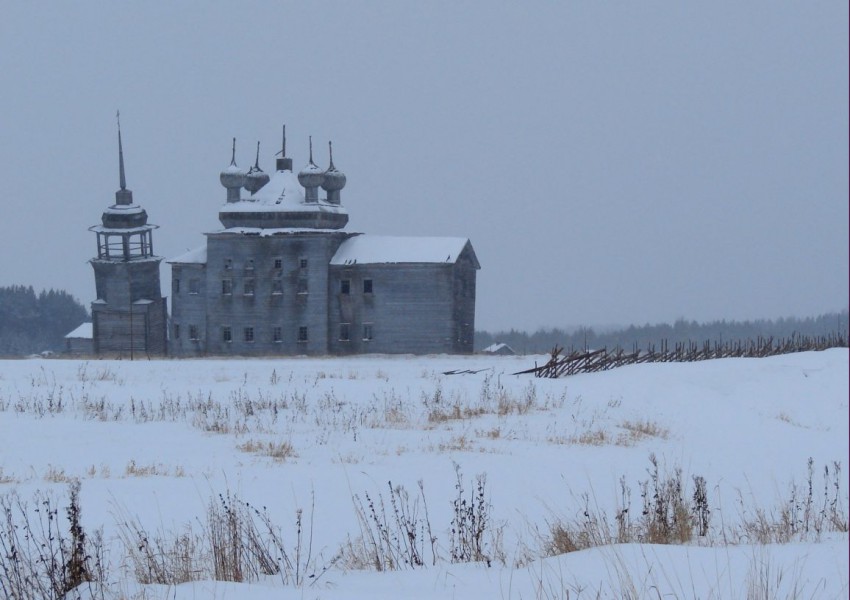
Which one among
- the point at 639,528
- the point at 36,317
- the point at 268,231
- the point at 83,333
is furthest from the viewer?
the point at 36,317

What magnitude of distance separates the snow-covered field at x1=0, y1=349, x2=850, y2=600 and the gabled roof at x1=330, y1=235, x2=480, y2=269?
2148 cm

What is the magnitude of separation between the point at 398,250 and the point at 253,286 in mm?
7495

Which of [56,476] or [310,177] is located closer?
[56,476]

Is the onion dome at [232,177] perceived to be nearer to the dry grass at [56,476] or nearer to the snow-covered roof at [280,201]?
the snow-covered roof at [280,201]

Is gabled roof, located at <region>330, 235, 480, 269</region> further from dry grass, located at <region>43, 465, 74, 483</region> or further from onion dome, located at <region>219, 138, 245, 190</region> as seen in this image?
dry grass, located at <region>43, 465, 74, 483</region>

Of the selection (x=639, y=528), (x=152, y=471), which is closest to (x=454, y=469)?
(x=152, y=471)

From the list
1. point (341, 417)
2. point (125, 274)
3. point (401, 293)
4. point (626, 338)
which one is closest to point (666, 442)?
point (341, 417)

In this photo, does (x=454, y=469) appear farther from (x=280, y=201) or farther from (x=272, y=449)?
(x=280, y=201)

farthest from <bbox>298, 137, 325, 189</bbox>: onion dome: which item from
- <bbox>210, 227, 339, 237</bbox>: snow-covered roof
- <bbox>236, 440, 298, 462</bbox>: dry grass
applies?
<bbox>236, 440, 298, 462</bbox>: dry grass

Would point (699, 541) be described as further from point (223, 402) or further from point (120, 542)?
point (223, 402)

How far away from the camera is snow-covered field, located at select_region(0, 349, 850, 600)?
629 centimetres

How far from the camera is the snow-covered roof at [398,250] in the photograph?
4531 cm

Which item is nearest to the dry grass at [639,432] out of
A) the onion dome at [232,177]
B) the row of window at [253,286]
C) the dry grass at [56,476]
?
the dry grass at [56,476]

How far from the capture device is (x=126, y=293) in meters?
53.1
